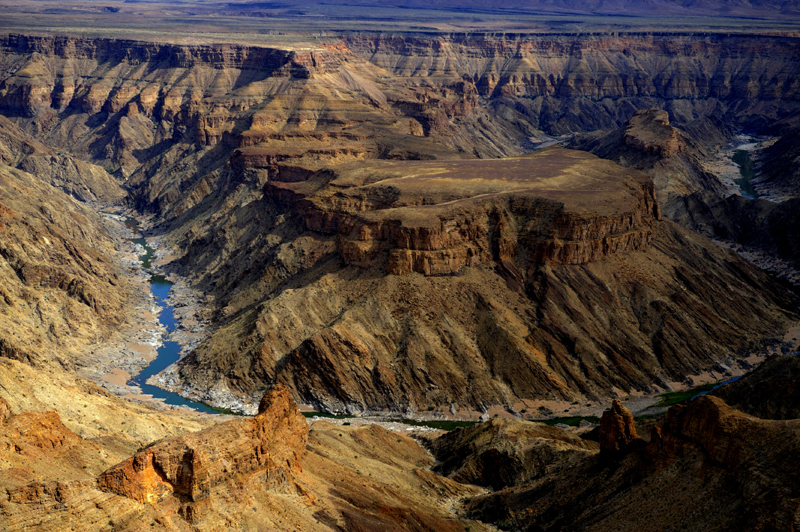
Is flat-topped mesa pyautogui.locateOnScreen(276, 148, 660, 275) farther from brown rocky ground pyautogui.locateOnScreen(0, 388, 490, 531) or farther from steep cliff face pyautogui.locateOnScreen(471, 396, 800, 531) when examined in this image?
steep cliff face pyautogui.locateOnScreen(471, 396, 800, 531)

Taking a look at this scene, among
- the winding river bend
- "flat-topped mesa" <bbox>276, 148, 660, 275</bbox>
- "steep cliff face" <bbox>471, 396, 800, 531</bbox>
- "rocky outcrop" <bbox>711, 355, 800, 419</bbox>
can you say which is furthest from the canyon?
the winding river bend

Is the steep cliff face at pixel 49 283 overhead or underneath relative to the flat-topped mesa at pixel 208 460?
underneath

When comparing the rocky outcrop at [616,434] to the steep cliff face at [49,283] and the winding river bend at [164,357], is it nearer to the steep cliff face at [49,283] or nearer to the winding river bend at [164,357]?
the winding river bend at [164,357]

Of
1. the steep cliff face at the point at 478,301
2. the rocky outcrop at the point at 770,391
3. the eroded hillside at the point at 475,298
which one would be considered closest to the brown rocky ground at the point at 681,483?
the rocky outcrop at the point at 770,391

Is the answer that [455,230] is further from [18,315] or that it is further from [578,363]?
[18,315]

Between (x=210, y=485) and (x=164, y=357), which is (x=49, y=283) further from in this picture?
(x=210, y=485)

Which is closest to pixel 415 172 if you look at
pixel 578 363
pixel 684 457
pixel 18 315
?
pixel 578 363
